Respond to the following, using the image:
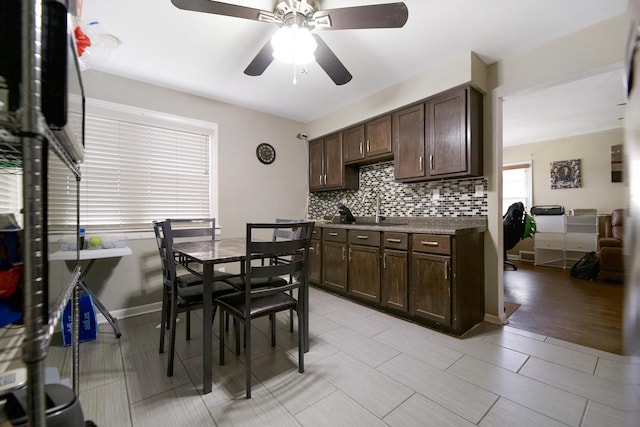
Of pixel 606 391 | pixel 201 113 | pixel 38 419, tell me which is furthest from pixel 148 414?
pixel 201 113

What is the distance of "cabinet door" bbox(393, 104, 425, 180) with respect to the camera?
282 cm

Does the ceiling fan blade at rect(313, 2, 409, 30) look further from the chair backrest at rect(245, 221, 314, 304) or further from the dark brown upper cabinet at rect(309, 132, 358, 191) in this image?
the dark brown upper cabinet at rect(309, 132, 358, 191)

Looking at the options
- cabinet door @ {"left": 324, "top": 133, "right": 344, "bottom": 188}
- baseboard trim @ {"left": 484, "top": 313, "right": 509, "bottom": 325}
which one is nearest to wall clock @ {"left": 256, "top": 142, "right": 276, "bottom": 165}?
cabinet door @ {"left": 324, "top": 133, "right": 344, "bottom": 188}

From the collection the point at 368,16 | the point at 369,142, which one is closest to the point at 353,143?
the point at 369,142

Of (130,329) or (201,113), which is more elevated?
(201,113)

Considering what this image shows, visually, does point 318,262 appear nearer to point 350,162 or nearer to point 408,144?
point 350,162

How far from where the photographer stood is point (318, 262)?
357 cm

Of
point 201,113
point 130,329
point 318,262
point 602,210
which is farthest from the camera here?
point 602,210

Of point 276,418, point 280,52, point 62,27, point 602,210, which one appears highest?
point 280,52

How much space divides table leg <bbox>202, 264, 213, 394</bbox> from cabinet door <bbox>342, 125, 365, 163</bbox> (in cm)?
253

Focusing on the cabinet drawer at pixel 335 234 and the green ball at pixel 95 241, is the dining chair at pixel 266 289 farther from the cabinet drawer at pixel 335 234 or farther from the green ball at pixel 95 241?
the green ball at pixel 95 241

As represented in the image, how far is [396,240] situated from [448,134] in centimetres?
116

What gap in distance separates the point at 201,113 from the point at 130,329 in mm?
2467

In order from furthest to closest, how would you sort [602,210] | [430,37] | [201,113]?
[602,210] → [201,113] → [430,37]
